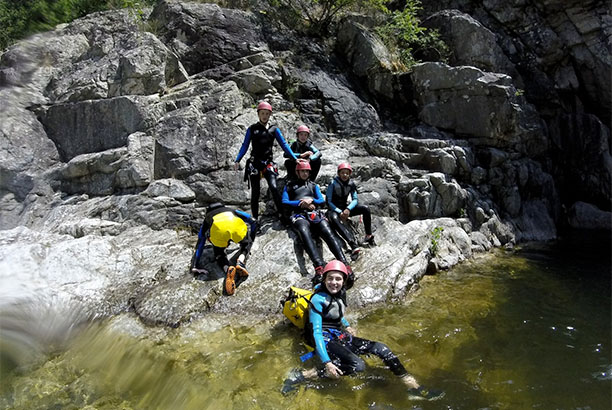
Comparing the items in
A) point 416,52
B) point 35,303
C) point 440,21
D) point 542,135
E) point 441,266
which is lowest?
point 35,303

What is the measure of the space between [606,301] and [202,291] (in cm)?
774

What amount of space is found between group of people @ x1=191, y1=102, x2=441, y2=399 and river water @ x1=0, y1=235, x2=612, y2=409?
0.71 ft

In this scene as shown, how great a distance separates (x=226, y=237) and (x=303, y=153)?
319 centimetres

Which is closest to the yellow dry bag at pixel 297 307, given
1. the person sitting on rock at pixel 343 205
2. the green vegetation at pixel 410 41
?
the person sitting on rock at pixel 343 205

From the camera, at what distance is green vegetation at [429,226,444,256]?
8.23 m

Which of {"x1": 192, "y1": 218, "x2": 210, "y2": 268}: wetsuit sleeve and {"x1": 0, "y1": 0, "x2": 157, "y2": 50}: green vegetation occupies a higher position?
{"x1": 0, "y1": 0, "x2": 157, "y2": 50}: green vegetation

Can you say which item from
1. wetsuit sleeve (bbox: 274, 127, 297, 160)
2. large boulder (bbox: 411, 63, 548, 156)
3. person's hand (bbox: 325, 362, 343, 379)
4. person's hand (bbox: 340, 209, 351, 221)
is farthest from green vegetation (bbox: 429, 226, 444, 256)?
large boulder (bbox: 411, 63, 548, 156)

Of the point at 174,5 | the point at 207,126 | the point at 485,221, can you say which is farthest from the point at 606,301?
the point at 174,5

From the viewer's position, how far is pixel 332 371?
4.05m

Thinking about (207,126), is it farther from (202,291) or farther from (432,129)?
(432,129)

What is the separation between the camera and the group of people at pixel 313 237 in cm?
432

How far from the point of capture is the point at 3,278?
602 cm

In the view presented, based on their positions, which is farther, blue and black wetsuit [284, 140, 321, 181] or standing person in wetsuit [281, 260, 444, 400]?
blue and black wetsuit [284, 140, 321, 181]

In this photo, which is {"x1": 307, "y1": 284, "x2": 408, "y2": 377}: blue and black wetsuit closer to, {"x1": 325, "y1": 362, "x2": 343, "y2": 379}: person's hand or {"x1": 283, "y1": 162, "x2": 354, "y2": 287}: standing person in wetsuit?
{"x1": 325, "y1": 362, "x2": 343, "y2": 379}: person's hand
